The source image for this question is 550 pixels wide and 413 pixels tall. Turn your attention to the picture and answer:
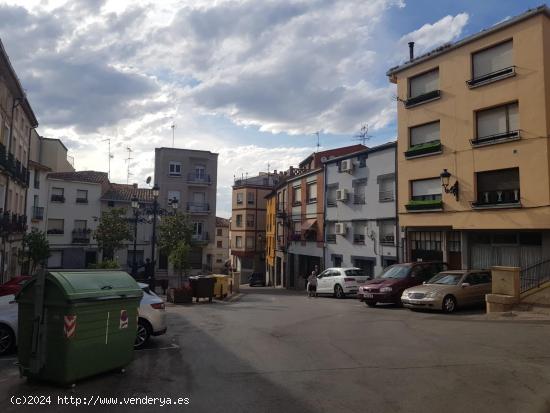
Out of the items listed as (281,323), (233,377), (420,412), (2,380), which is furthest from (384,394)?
(281,323)

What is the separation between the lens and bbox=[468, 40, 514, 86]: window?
1862 centimetres

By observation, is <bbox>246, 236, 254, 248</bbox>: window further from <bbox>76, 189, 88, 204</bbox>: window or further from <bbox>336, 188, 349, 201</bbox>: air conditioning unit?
<bbox>336, 188, 349, 201</bbox>: air conditioning unit

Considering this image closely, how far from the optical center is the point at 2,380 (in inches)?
279

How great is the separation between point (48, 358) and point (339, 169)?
2529 centimetres

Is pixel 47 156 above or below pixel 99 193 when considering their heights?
above

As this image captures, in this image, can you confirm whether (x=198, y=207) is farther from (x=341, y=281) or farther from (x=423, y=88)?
(x=423, y=88)

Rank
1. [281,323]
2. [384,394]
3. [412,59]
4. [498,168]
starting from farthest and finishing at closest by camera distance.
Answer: [412,59]
[498,168]
[281,323]
[384,394]

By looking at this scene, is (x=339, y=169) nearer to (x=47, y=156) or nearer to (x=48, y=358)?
(x=48, y=358)

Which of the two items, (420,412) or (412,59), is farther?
(412,59)

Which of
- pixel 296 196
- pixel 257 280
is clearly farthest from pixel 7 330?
pixel 257 280

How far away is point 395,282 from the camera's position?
17734mm

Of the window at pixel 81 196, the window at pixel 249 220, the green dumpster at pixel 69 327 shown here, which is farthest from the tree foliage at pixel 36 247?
the window at pixel 249 220

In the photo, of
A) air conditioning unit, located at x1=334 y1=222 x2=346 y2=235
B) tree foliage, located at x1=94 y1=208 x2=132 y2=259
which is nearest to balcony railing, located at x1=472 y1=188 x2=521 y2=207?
air conditioning unit, located at x1=334 y1=222 x2=346 y2=235

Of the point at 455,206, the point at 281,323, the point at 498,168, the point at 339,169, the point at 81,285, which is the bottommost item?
the point at 281,323
